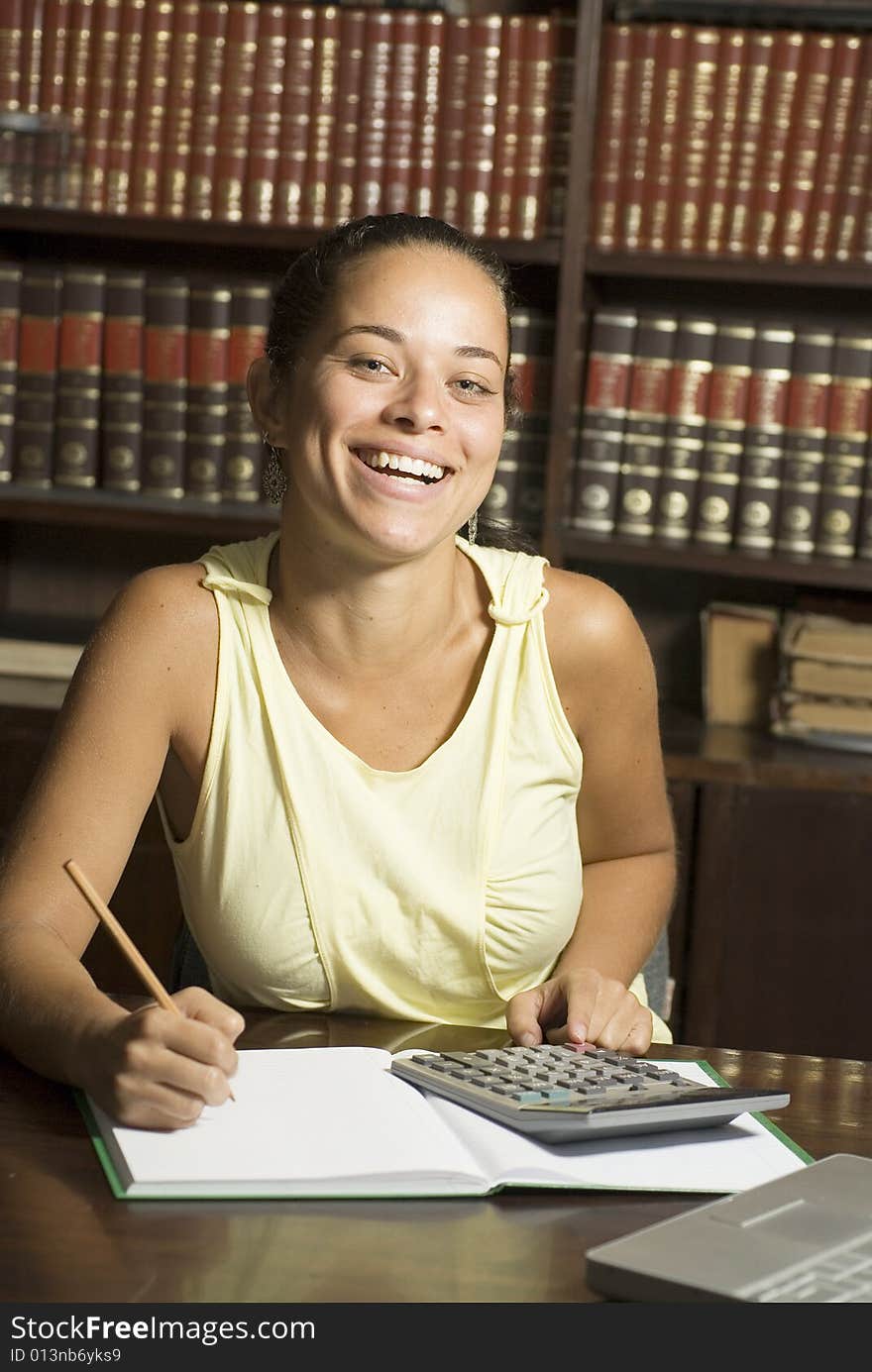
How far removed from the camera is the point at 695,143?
230 centimetres

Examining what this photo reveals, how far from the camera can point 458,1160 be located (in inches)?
32.5

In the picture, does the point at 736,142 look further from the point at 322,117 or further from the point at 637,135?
the point at 322,117

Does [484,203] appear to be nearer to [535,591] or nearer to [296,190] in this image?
[296,190]

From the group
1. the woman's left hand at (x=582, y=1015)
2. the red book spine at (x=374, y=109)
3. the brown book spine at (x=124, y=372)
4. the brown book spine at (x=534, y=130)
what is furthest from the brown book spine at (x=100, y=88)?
the woman's left hand at (x=582, y=1015)

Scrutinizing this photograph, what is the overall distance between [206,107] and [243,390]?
412 millimetres

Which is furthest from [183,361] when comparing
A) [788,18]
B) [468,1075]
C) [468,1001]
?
[468,1075]

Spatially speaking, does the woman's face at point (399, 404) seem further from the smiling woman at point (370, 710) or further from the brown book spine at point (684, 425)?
the brown book spine at point (684, 425)

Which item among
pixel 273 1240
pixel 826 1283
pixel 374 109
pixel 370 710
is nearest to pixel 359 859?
pixel 370 710

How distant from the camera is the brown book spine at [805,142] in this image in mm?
2270

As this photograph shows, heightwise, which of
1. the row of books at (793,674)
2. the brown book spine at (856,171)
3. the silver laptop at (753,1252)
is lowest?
the row of books at (793,674)

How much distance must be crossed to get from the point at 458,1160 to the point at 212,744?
1.73 ft

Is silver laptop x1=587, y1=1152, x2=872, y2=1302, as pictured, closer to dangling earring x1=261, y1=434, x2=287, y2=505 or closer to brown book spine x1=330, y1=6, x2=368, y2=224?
dangling earring x1=261, y1=434, x2=287, y2=505

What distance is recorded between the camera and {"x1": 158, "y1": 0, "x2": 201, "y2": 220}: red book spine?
2340 mm

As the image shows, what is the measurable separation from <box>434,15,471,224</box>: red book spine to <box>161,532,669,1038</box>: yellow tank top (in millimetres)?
1186
